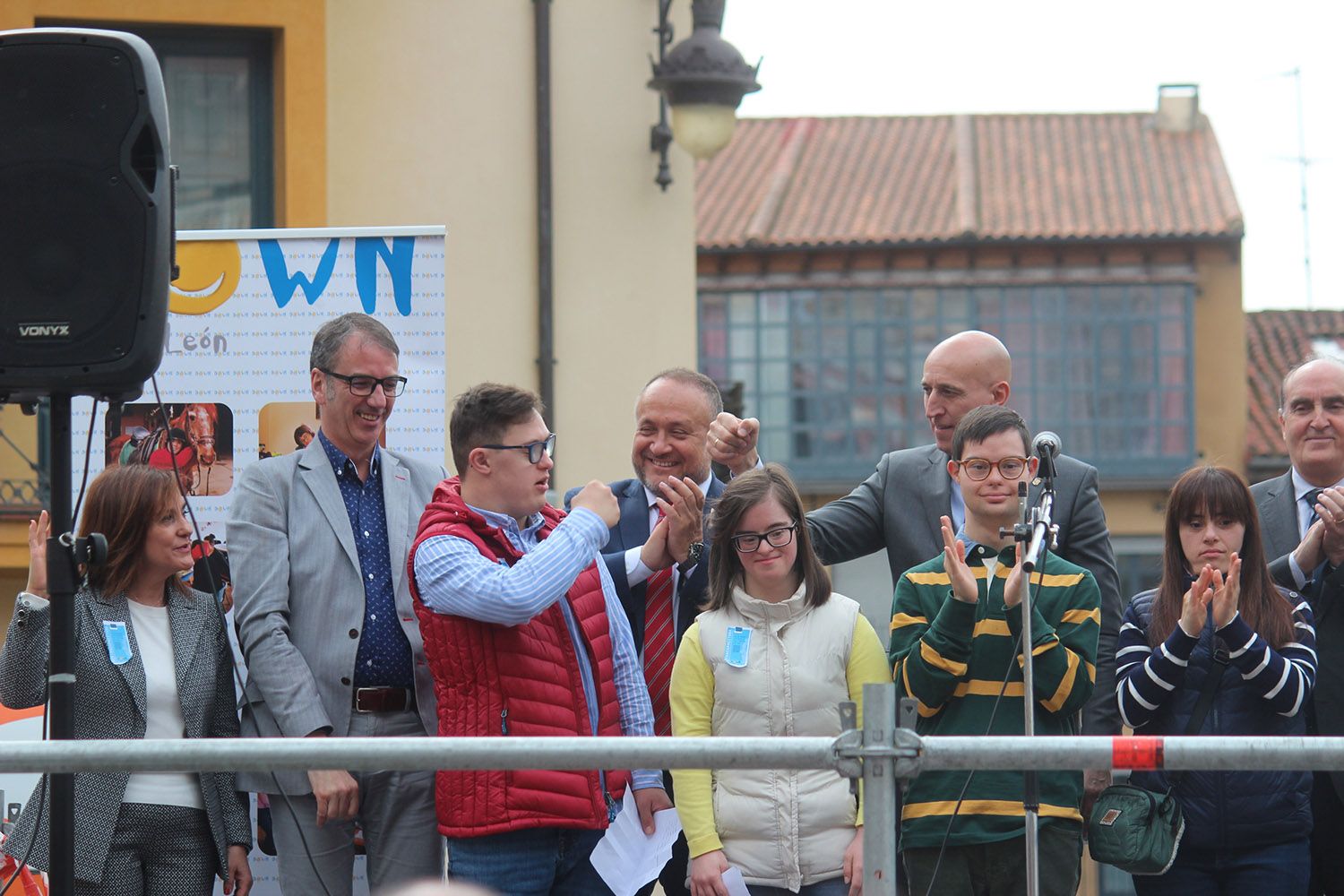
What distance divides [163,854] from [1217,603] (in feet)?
8.58

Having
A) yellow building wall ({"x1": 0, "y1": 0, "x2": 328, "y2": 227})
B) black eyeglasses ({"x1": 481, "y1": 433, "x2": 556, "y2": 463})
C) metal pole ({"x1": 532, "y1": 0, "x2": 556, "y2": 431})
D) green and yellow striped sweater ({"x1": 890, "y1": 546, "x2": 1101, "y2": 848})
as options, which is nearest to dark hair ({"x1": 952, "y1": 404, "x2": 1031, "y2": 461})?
green and yellow striped sweater ({"x1": 890, "y1": 546, "x2": 1101, "y2": 848})

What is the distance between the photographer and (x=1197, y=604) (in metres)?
4.05

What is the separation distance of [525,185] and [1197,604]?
17.8 ft

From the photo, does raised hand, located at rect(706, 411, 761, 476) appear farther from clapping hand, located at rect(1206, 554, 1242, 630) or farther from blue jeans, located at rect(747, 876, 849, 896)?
clapping hand, located at rect(1206, 554, 1242, 630)

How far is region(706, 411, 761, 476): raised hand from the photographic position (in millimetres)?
4570

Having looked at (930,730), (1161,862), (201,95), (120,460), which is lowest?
(1161,862)

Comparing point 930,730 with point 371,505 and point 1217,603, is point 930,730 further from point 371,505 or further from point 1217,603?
point 371,505

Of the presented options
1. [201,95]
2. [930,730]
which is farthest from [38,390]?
[201,95]

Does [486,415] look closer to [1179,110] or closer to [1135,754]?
[1135,754]

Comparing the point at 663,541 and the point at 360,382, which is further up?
the point at 360,382

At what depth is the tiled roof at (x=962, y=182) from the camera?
26578 millimetres

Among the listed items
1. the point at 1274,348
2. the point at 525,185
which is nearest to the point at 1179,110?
the point at 1274,348

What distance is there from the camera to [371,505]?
15.1ft

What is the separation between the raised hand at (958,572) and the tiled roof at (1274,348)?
24336 millimetres
